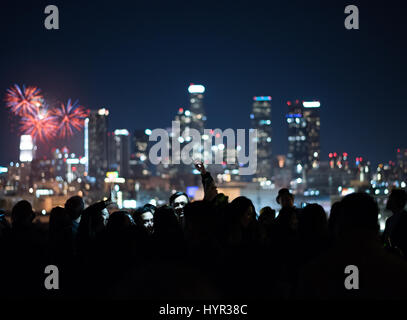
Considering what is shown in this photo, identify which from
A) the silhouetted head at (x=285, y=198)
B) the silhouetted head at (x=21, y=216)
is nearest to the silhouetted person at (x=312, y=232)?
the silhouetted head at (x=285, y=198)

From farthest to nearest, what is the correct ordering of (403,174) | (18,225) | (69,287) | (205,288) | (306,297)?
(403,174) < (18,225) < (69,287) < (306,297) < (205,288)

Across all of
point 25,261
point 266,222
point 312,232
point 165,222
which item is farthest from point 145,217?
point 165,222

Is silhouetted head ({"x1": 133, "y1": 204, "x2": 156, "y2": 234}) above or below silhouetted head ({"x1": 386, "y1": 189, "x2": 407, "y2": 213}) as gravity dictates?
below

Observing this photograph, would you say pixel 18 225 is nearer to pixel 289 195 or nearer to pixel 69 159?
pixel 289 195

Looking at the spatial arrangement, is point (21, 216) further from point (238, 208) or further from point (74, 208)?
point (238, 208)

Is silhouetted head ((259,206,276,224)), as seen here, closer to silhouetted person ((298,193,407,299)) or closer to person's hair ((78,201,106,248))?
person's hair ((78,201,106,248))

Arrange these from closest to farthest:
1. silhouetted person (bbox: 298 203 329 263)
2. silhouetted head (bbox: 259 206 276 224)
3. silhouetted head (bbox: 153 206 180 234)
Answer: silhouetted head (bbox: 153 206 180 234) < silhouetted person (bbox: 298 203 329 263) < silhouetted head (bbox: 259 206 276 224)

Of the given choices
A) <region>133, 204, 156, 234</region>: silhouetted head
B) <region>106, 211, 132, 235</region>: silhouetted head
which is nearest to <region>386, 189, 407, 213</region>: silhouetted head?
<region>133, 204, 156, 234</region>: silhouetted head
